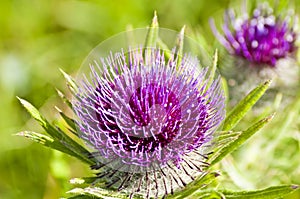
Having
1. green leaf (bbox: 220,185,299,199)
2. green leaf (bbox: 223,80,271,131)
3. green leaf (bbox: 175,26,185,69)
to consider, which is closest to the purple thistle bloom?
green leaf (bbox: 175,26,185,69)

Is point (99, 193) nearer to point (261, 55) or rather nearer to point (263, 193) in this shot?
point (263, 193)

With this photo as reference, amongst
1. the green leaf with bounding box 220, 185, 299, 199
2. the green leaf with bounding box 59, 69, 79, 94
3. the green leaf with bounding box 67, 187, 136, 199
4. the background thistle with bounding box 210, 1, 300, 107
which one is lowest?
the green leaf with bounding box 220, 185, 299, 199

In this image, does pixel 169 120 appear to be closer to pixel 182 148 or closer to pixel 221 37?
pixel 182 148

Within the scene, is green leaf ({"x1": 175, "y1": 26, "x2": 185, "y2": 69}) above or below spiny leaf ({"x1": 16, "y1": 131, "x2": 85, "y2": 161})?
above

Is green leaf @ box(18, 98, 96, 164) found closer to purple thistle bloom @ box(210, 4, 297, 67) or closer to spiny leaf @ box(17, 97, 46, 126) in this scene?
spiny leaf @ box(17, 97, 46, 126)

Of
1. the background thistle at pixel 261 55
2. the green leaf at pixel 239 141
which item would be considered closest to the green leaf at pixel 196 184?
the green leaf at pixel 239 141

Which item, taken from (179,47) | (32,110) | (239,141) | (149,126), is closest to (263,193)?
(239,141)

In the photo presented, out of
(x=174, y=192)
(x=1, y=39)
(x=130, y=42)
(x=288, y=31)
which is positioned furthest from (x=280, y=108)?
(x=1, y=39)
